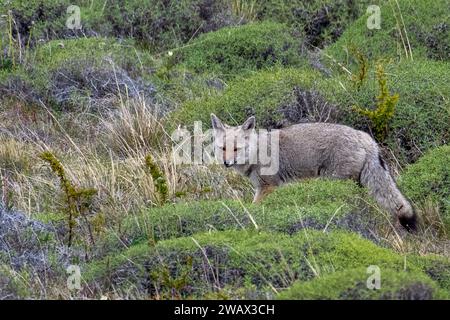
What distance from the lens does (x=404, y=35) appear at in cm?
1149

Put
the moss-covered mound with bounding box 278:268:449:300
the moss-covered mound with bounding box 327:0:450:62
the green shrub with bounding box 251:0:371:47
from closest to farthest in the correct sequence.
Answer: the moss-covered mound with bounding box 278:268:449:300 → the moss-covered mound with bounding box 327:0:450:62 → the green shrub with bounding box 251:0:371:47

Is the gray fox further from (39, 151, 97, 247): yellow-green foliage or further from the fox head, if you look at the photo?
(39, 151, 97, 247): yellow-green foliage

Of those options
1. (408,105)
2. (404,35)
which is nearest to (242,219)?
(408,105)

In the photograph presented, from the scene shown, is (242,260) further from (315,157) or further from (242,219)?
(315,157)

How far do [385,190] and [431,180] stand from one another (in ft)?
1.40

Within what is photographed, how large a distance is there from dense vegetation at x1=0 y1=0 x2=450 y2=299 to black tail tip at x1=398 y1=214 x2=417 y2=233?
0.11 m

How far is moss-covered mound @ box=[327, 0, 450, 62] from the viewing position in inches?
446

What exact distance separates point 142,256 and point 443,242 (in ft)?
7.75

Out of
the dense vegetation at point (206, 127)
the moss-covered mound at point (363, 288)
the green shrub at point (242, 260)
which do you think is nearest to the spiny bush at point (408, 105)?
the dense vegetation at point (206, 127)

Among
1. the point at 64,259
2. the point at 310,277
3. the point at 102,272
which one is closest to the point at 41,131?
the point at 64,259

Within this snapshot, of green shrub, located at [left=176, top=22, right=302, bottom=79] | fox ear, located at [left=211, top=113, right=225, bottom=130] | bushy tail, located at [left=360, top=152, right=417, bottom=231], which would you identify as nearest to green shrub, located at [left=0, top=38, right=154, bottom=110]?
green shrub, located at [left=176, top=22, right=302, bottom=79]

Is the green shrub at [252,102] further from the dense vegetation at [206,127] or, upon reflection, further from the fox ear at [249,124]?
the fox ear at [249,124]

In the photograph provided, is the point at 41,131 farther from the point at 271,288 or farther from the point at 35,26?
the point at 271,288

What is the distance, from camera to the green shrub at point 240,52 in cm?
1119
